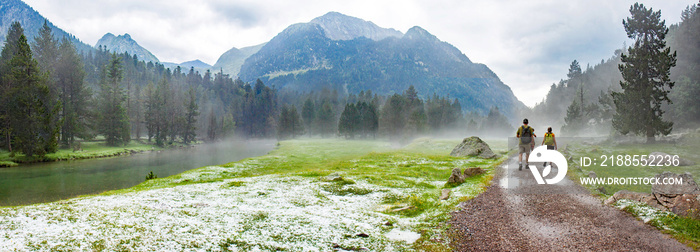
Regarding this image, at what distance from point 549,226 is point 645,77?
6030cm

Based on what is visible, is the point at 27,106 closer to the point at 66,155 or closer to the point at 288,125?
the point at 66,155

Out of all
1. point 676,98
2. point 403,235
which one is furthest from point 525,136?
point 676,98

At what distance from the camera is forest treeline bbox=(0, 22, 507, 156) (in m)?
55.2

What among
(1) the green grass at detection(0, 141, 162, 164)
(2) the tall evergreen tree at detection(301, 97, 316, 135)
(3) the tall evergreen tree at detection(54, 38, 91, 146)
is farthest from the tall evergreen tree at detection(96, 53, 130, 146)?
Answer: (2) the tall evergreen tree at detection(301, 97, 316, 135)

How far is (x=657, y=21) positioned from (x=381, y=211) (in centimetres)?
6724

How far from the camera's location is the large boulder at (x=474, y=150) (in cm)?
4283

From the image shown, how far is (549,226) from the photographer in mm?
11398

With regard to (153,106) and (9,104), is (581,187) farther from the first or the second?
(153,106)

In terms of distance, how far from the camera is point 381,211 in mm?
15156

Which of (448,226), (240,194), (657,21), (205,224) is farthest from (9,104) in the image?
(657,21)

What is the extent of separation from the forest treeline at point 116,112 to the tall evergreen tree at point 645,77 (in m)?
62.1

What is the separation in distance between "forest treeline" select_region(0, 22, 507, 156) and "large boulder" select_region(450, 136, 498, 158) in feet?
201

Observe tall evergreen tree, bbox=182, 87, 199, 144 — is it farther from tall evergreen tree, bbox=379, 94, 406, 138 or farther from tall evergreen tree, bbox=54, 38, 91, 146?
tall evergreen tree, bbox=379, 94, 406, 138

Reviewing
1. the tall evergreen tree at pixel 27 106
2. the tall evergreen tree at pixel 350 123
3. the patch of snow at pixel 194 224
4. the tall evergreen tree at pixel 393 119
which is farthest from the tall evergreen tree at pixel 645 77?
the tall evergreen tree at pixel 27 106
